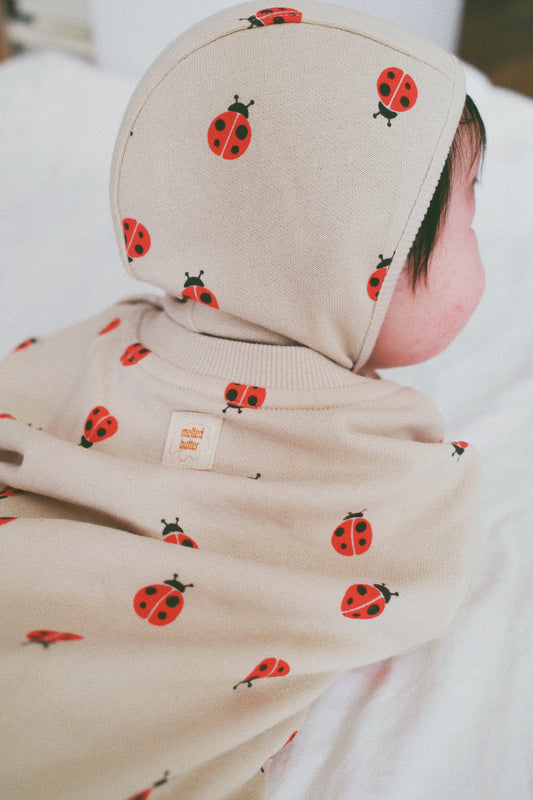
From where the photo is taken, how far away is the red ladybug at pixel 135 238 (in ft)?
2.17

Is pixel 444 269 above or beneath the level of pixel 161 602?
above

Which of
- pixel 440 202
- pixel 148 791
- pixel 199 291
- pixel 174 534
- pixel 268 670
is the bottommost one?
pixel 148 791

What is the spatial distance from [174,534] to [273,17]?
0.50 m

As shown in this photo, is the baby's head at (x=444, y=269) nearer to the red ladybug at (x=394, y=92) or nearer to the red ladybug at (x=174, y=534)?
the red ladybug at (x=394, y=92)

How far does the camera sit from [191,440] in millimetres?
639

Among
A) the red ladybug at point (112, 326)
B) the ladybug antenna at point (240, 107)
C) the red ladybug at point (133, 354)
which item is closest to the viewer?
the ladybug antenna at point (240, 107)

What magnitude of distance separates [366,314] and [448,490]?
0.20m

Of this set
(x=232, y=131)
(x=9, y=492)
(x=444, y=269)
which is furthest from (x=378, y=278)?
(x=9, y=492)

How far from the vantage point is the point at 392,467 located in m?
0.63

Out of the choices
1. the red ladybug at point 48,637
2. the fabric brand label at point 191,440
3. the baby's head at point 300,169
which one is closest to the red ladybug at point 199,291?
the baby's head at point 300,169

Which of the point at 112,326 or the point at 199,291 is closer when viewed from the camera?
the point at 199,291

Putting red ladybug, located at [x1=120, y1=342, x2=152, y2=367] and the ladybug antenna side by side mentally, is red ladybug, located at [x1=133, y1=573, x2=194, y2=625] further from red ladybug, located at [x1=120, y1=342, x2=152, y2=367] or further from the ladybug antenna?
the ladybug antenna

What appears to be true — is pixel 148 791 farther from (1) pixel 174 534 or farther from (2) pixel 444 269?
(2) pixel 444 269

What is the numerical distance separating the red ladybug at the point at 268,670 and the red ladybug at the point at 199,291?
1.12ft
